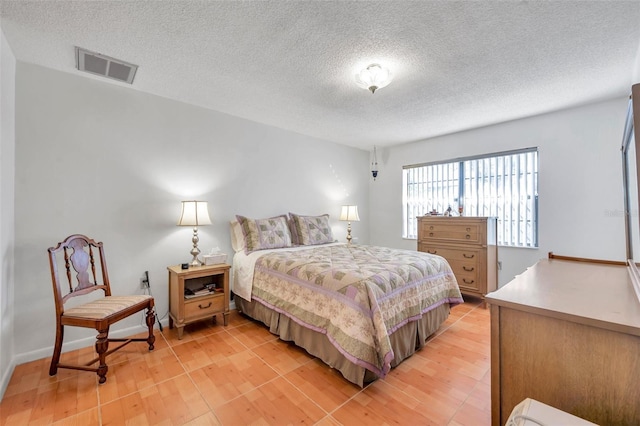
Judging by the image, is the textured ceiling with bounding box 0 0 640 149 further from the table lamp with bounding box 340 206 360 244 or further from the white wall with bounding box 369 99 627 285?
the table lamp with bounding box 340 206 360 244

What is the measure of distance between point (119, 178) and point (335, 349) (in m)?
2.52

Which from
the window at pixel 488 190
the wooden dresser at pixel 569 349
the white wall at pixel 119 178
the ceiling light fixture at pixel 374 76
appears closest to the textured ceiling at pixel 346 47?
the ceiling light fixture at pixel 374 76

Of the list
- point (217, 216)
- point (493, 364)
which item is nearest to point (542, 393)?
point (493, 364)

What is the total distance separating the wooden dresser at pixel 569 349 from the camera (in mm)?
828

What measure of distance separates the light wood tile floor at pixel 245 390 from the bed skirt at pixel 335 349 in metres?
0.08

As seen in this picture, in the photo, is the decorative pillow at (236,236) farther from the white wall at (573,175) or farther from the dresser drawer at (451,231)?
the white wall at (573,175)

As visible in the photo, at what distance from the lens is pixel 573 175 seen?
3119 millimetres

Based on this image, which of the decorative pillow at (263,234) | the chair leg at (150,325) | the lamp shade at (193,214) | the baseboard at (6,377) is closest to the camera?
the baseboard at (6,377)

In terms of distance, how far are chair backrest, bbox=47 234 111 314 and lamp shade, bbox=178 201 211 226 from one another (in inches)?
27.2

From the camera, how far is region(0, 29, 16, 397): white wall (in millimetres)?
1779

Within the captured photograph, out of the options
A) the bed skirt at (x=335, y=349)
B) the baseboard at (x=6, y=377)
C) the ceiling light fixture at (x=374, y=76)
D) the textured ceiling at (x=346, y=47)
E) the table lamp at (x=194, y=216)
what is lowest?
the baseboard at (x=6, y=377)

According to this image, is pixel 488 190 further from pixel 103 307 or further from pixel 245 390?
pixel 103 307

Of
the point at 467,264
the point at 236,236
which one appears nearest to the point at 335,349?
the point at 236,236

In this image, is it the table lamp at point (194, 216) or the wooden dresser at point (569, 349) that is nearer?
the wooden dresser at point (569, 349)
